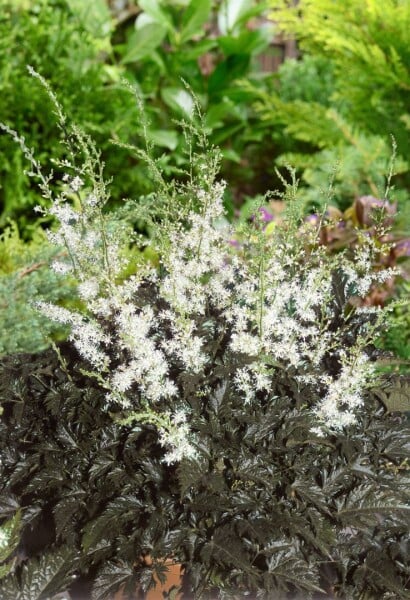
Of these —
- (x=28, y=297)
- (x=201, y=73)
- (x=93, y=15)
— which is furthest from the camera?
(x=201, y=73)

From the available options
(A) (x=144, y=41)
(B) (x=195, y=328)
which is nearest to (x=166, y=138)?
(A) (x=144, y=41)

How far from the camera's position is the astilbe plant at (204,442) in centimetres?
109

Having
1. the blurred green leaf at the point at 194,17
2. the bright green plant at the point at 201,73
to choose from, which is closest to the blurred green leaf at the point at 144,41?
the bright green plant at the point at 201,73

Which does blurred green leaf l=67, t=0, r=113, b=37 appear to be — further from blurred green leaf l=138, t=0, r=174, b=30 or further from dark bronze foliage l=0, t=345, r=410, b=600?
dark bronze foliage l=0, t=345, r=410, b=600

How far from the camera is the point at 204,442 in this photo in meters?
1.11

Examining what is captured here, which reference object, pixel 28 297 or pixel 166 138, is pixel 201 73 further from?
pixel 28 297

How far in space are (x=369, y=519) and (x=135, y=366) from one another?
18.4 inches

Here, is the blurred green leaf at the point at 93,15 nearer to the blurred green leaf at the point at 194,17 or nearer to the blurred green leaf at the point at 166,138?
→ the blurred green leaf at the point at 194,17

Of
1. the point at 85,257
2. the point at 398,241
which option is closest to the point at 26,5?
the point at 398,241

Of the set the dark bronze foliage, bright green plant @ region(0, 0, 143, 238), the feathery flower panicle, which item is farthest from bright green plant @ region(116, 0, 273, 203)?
the dark bronze foliage

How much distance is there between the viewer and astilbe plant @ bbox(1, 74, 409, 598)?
42.8 inches

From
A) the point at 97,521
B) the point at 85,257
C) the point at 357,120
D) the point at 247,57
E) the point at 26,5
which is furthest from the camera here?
the point at 247,57

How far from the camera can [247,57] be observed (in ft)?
14.5

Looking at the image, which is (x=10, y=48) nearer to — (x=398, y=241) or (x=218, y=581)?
(x=398, y=241)
